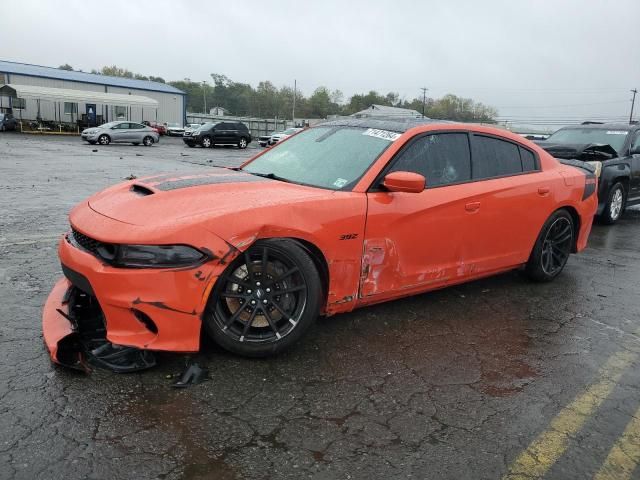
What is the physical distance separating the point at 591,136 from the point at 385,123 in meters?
7.49

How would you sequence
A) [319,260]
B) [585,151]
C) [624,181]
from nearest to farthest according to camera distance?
1. [319,260]
2. [585,151]
3. [624,181]

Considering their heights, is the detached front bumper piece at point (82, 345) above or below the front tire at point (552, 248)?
below

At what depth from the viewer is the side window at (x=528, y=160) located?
16.3 ft

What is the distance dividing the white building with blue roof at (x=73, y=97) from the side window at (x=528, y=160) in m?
45.4

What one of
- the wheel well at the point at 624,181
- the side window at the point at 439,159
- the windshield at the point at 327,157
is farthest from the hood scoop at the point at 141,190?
the wheel well at the point at 624,181

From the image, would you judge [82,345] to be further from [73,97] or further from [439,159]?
[73,97]

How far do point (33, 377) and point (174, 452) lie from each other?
42.9 inches

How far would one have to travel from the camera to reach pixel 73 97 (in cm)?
4441

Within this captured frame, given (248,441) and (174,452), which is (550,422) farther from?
(174,452)

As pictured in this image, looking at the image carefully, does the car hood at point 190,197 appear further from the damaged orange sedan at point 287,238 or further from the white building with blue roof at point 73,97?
the white building with blue roof at point 73,97

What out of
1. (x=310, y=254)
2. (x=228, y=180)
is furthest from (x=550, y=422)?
(x=228, y=180)

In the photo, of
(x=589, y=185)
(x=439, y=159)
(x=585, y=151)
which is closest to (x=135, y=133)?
(x=585, y=151)

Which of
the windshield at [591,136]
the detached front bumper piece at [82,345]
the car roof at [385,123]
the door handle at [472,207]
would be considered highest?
the windshield at [591,136]

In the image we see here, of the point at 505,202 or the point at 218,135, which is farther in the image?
the point at 218,135
